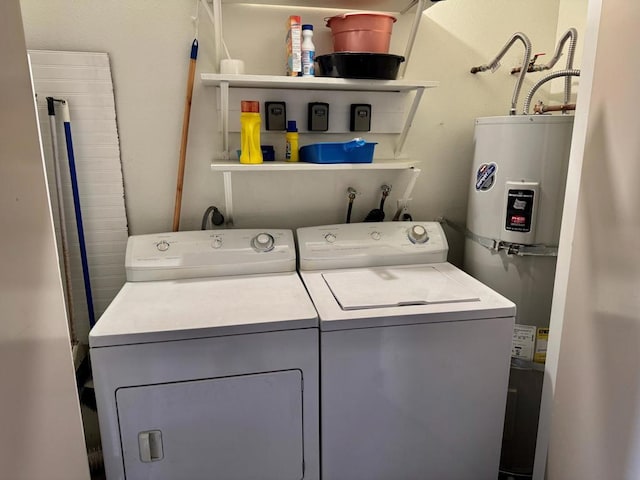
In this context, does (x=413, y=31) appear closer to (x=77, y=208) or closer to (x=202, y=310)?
(x=202, y=310)

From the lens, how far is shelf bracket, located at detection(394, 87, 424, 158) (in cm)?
186

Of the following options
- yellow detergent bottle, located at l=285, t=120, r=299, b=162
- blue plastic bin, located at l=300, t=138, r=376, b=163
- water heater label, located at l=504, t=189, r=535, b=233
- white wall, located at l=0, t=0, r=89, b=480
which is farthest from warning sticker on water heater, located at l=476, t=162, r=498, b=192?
white wall, located at l=0, t=0, r=89, b=480

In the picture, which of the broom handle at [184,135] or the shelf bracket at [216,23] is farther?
the broom handle at [184,135]

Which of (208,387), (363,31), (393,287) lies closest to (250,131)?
(363,31)

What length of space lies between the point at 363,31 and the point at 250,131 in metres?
0.56

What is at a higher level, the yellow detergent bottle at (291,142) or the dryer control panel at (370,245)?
the yellow detergent bottle at (291,142)

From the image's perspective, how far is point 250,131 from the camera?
1.67 meters

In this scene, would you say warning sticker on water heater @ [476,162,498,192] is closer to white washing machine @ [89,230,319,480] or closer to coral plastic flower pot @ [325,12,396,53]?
coral plastic flower pot @ [325,12,396,53]

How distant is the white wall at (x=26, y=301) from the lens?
0.77 metres

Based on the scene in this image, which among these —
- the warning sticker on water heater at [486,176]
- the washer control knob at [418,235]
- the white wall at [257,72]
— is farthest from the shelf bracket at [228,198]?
the warning sticker on water heater at [486,176]

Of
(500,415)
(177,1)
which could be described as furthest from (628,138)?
(177,1)

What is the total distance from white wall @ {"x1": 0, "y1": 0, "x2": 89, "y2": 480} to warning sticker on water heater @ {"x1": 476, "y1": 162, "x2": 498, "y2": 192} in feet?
4.95

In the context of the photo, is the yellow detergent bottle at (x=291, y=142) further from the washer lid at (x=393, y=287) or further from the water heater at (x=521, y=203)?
the water heater at (x=521, y=203)

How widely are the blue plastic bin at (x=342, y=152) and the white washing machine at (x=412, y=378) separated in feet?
1.62
